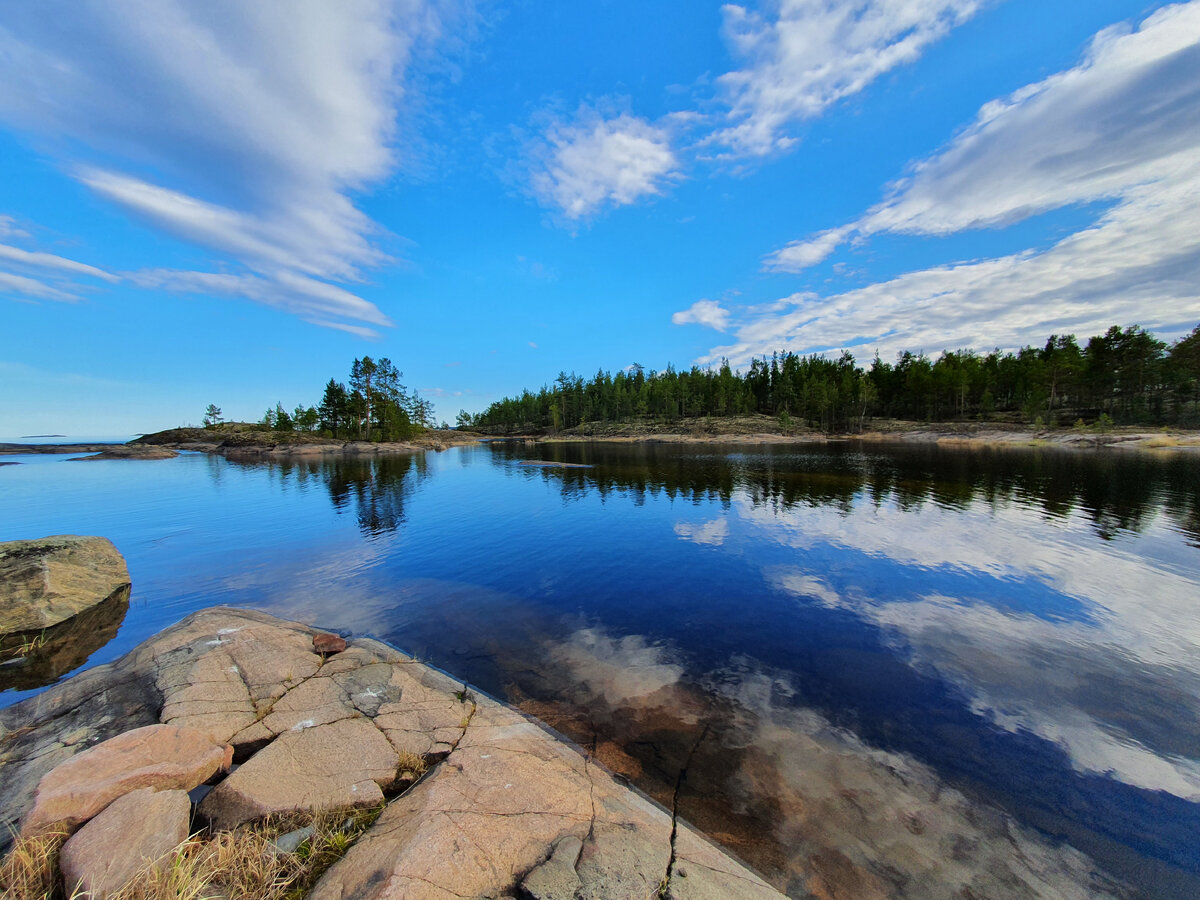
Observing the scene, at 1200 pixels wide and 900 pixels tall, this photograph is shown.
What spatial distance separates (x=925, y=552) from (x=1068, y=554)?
20.9 ft

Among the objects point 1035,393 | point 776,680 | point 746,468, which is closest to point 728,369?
point 1035,393

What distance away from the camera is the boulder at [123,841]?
416 centimetres

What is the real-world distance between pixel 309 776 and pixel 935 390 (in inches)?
6301

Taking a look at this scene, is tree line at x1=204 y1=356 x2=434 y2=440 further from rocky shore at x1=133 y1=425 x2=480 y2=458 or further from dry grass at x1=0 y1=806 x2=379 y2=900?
dry grass at x1=0 y1=806 x2=379 y2=900

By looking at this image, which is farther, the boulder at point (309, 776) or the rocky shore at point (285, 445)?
the rocky shore at point (285, 445)

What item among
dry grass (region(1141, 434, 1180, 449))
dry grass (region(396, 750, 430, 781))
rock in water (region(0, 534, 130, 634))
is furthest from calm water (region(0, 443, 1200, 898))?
dry grass (region(1141, 434, 1180, 449))

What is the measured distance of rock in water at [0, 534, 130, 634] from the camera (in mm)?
13273

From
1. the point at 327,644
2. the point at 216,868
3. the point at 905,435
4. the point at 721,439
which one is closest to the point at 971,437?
the point at 905,435

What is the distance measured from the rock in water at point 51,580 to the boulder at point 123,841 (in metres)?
14.3

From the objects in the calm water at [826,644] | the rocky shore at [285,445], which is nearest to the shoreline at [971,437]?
the calm water at [826,644]

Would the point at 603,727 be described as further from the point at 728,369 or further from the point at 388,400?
the point at 728,369

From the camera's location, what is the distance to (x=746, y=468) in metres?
57.6

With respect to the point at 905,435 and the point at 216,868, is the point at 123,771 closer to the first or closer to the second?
the point at 216,868

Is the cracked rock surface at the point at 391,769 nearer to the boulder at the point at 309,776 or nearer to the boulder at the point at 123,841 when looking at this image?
the boulder at the point at 309,776
